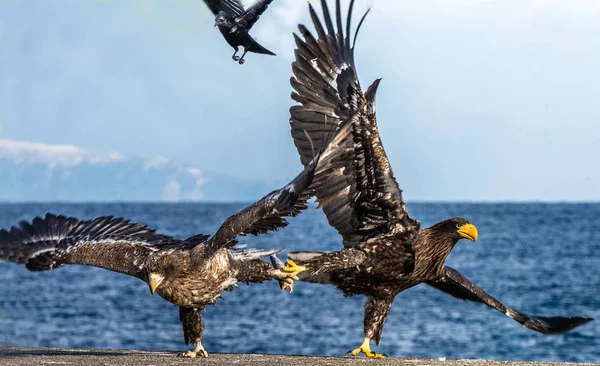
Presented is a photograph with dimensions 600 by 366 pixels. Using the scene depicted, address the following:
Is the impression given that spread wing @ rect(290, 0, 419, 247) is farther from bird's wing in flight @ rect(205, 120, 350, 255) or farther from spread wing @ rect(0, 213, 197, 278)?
spread wing @ rect(0, 213, 197, 278)

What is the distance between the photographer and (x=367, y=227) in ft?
32.9

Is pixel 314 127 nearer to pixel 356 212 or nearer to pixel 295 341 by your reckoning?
pixel 356 212

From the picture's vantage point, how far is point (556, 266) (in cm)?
5341

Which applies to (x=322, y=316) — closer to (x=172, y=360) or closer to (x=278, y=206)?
(x=172, y=360)

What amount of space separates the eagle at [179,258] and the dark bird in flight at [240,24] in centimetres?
141

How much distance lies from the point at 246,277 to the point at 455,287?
7.53 feet

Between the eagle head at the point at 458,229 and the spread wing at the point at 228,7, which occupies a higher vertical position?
the spread wing at the point at 228,7

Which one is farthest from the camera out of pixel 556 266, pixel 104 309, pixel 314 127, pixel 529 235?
pixel 529 235

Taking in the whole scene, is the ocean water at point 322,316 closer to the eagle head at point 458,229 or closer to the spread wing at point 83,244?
the spread wing at point 83,244

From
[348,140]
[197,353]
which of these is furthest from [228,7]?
[197,353]

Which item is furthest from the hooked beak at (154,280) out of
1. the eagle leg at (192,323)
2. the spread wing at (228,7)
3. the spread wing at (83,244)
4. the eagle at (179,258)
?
the spread wing at (228,7)

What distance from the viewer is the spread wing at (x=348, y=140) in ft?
32.4

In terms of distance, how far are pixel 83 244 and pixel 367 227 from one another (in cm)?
253

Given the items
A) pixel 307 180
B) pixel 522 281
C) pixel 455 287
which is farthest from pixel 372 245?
pixel 522 281
